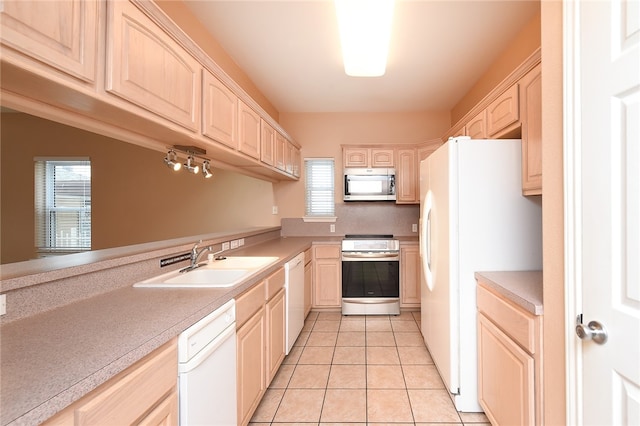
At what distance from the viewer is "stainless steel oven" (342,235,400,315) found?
3.69 meters

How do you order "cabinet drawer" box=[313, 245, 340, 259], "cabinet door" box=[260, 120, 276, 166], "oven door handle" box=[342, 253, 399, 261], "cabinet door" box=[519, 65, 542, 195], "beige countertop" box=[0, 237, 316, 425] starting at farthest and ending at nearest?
"cabinet drawer" box=[313, 245, 340, 259] → "oven door handle" box=[342, 253, 399, 261] → "cabinet door" box=[260, 120, 276, 166] → "cabinet door" box=[519, 65, 542, 195] → "beige countertop" box=[0, 237, 316, 425]

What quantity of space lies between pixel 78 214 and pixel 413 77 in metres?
3.73

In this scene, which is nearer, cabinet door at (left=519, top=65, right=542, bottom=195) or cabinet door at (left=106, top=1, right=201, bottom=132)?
cabinet door at (left=106, top=1, right=201, bottom=132)

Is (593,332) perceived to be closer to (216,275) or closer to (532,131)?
(532,131)

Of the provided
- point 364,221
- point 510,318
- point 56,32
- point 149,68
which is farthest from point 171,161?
point 364,221

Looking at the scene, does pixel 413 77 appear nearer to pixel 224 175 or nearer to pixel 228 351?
pixel 224 175

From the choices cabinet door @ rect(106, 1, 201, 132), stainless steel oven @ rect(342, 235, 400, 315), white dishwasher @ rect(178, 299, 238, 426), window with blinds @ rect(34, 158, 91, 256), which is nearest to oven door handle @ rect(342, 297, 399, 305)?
stainless steel oven @ rect(342, 235, 400, 315)

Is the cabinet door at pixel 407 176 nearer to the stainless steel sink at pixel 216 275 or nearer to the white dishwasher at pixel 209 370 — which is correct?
the stainless steel sink at pixel 216 275

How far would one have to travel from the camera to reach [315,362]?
2561mm

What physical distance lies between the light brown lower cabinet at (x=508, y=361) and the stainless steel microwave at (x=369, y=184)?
7.52ft

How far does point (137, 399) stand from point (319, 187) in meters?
3.74

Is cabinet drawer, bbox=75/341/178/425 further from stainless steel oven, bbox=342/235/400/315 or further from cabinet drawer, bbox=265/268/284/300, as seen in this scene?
stainless steel oven, bbox=342/235/400/315

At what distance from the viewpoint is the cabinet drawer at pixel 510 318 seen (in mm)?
1268

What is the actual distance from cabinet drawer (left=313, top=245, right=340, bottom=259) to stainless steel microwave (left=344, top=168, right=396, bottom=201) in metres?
0.70
